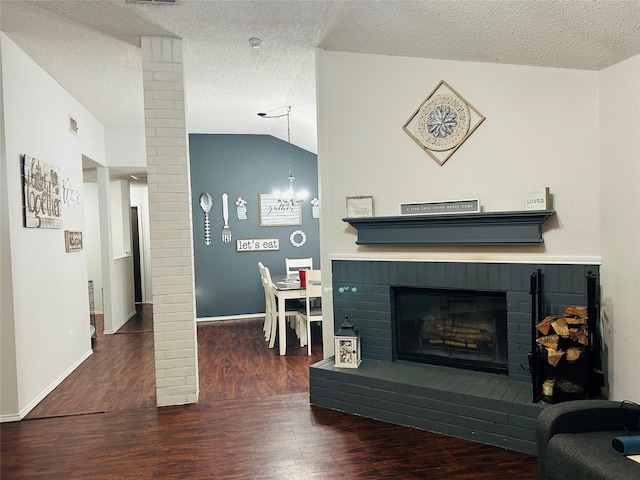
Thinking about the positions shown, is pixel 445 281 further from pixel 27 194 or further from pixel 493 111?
pixel 27 194

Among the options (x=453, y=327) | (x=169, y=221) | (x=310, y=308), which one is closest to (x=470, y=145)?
(x=453, y=327)

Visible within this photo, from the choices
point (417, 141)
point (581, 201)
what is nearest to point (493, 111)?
point (417, 141)

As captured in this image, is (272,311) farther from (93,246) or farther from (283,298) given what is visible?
(93,246)

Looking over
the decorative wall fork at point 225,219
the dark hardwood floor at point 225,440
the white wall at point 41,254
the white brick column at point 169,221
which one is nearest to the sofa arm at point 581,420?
the dark hardwood floor at point 225,440

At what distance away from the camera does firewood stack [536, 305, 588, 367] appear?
8.44 ft

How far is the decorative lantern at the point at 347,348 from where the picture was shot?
134 inches

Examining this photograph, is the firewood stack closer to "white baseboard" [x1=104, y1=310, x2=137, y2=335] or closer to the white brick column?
the white brick column

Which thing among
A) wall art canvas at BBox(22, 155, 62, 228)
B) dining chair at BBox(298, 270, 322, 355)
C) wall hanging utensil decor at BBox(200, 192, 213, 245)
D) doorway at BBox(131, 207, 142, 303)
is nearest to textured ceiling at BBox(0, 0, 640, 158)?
wall art canvas at BBox(22, 155, 62, 228)

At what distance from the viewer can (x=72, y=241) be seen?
4656 millimetres

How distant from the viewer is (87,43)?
345 cm

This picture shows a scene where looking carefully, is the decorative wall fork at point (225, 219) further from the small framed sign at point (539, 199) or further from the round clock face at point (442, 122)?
the small framed sign at point (539, 199)

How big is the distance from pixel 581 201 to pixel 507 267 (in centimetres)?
60

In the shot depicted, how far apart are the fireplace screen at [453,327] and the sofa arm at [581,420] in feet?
3.43

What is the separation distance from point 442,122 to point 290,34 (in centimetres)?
133
